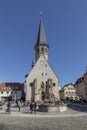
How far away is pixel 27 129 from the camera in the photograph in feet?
50.9

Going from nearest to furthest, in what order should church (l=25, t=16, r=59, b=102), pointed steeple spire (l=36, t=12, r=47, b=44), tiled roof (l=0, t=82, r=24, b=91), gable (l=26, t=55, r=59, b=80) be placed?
1. church (l=25, t=16, r=59, b=102)
2. gable (l=26, t=55, r=59, b=80)
3. pointed steeple spire (l=36, t=12, r=47, b=44)
4. tiled roof (l=0, t=82, r=24, b=91)

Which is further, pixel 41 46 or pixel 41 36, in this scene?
pixel 41 36

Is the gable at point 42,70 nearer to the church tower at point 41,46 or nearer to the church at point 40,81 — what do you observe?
the church at point 40,81

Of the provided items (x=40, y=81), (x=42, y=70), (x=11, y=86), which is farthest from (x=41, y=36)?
(x=11, y=86)

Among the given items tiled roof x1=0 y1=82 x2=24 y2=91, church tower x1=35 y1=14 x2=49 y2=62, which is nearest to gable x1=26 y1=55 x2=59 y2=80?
church tower x1=35 y1=14 x2=49 y2=62

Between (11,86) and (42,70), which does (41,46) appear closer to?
(42,70)

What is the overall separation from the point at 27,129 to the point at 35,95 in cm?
4587

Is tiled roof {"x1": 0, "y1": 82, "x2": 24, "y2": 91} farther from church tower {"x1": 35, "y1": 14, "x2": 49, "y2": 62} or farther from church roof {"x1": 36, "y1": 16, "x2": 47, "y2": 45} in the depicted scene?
church roof {"x1": 36, "y1": 16, "x2": 47, "y2": 45}

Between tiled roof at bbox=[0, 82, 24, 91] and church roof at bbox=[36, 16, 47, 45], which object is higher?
church roof at bbox=[36, 16, 47, 45]

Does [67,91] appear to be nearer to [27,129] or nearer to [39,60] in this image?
[39,60]

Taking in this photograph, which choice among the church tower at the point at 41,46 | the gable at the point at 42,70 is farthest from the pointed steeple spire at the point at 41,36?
the gable at the point at 42,70

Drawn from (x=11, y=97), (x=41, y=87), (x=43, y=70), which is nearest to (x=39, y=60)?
(x=43, y=70)

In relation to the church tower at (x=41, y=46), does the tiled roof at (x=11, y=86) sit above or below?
below

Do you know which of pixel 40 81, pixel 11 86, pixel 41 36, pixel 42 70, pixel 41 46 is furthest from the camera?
pixel 11 86
